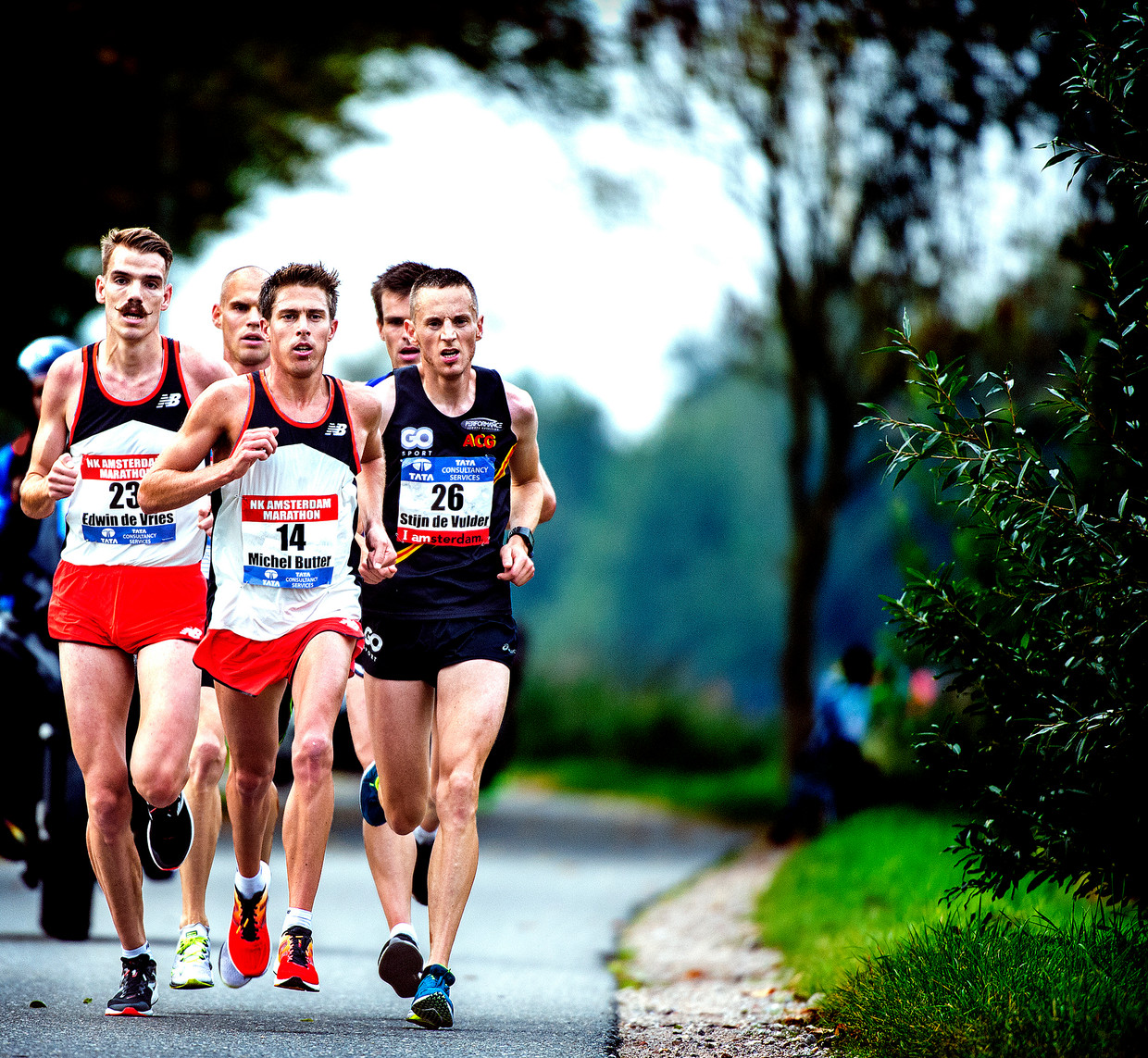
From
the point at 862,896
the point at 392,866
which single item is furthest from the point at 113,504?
the point at 862,896

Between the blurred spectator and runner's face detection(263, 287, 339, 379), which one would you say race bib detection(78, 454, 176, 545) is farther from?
the blurred spectator

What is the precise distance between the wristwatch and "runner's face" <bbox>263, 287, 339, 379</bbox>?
87cm

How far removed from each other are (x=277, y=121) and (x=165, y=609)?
1674 cm

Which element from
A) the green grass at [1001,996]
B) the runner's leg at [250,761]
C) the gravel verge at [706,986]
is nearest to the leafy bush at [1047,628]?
the green grass at [1001,996]

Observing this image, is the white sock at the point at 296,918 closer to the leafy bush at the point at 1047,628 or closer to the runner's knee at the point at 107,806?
the runner's knee at the point at 107,806

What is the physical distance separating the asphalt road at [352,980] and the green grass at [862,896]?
0.90 m

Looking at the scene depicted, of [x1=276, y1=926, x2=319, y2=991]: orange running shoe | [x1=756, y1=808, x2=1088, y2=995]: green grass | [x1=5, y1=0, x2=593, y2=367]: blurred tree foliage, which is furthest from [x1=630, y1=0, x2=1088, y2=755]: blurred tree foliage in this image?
[x1=276, y1=926, x2=319, y2=991]: orange running shoe

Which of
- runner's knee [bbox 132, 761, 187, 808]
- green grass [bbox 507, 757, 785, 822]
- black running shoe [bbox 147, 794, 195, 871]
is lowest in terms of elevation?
green grass [bbox 507, 757, 785, 822]

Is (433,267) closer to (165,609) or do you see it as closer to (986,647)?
(165,609)

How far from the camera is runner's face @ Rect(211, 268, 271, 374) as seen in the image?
7.02m

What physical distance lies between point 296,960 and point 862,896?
4429mm

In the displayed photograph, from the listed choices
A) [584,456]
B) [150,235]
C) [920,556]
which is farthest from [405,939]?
[584,456]

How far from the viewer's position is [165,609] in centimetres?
584

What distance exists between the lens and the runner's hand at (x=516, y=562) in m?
6.07
